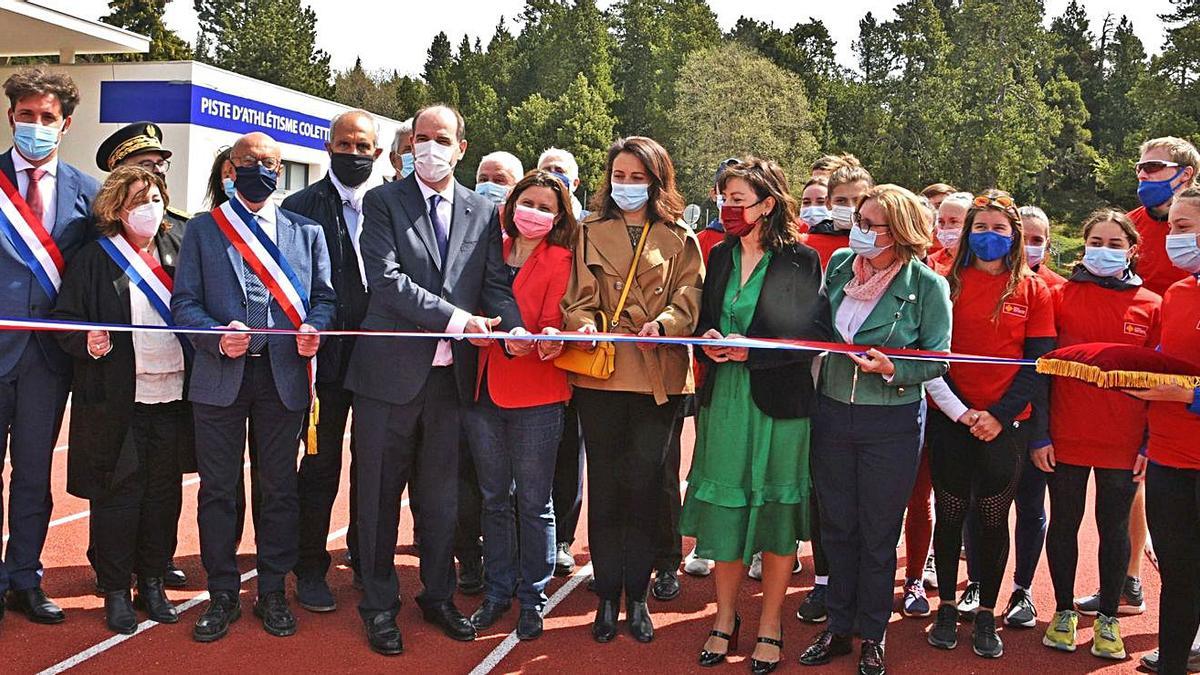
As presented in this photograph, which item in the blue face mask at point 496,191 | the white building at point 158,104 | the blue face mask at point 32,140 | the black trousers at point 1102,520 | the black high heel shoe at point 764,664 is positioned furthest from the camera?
the white building at point 158,104

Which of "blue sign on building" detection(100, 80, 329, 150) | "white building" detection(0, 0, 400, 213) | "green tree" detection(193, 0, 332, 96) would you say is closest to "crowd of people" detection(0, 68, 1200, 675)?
"white building" detection(0, 0, 400, 213)

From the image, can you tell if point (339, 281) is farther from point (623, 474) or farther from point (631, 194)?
point (623, 474)

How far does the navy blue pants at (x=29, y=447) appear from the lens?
16.6 feet

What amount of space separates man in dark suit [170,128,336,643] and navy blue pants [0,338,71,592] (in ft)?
2.36

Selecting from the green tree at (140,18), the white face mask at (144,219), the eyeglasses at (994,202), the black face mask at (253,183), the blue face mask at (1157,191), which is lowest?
the white face mask at (144,219)

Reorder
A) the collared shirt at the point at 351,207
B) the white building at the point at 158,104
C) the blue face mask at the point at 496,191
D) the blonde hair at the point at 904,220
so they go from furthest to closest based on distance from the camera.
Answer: the white building at the point at 158,104
the blue face mask at the point at 496,191
the collared shirt at the point at 351,207
the blonde hair at the point at 904,220

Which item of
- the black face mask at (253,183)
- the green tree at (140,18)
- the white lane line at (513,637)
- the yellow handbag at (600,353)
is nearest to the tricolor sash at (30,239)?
the black face mask at (253,183)

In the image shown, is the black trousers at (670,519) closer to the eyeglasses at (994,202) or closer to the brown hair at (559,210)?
the brown hair at (559,210)

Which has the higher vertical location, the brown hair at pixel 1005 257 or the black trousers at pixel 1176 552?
the brown hair at pixel 1005 257

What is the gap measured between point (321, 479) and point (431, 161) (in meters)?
1.77

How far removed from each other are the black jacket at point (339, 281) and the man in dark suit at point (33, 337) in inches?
43.5

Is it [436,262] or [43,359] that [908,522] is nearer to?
[436,262]

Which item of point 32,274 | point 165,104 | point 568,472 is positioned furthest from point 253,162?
point 165,104

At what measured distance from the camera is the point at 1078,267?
5359mm
